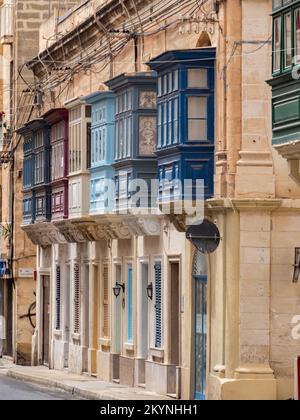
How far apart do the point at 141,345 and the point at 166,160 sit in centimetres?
508

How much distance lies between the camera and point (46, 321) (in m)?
49.1

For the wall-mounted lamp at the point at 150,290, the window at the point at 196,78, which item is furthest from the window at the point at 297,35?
the wall-mounted lamp at the point at 150,290

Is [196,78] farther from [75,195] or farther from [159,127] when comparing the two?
[75,195]

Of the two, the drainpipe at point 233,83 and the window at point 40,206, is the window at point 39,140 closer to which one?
the window at point 40,206

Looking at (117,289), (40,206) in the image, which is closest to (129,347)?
(117,289)

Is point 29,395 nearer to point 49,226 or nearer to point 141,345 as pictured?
point 141,345

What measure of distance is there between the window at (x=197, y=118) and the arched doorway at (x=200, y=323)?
210cm

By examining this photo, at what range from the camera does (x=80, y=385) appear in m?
39.0

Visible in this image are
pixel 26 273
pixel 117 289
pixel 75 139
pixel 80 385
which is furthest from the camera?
pixel 26 273

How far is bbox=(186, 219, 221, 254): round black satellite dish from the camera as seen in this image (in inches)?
1240

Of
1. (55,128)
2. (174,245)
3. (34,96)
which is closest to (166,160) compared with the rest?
(174,245)

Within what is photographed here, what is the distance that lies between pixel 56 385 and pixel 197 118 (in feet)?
30.8

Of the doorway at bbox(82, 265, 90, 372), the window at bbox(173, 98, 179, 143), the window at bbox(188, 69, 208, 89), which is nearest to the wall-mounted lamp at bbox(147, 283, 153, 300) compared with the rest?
the window at bbox(173, 98, 179, 143)

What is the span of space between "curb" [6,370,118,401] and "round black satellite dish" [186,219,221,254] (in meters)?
3.98
